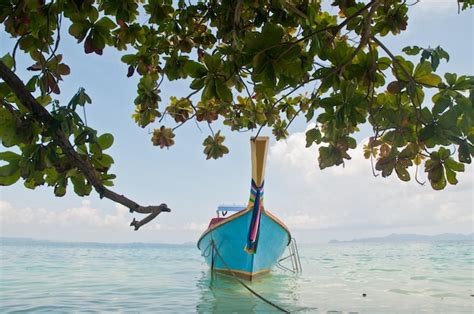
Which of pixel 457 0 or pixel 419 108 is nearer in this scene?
pixel 419 108

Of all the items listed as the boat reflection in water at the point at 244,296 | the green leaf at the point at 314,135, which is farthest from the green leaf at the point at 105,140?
the boat reflection in water at the point at 244,296

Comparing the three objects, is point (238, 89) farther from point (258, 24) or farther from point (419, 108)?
point (419, 108)

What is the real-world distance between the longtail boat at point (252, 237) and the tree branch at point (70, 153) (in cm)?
715

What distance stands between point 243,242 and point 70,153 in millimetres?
10083

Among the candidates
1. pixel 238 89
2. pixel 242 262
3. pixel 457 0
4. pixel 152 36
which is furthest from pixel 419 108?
pixel 242 262

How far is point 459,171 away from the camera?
73.1 inches

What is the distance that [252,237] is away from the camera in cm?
1066

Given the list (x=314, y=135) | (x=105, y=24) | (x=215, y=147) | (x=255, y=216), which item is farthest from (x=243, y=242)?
(x=105, y=24)

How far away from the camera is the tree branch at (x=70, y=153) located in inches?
54.2

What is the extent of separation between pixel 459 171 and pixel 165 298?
928cm

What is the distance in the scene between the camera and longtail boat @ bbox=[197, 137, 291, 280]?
32.3ft

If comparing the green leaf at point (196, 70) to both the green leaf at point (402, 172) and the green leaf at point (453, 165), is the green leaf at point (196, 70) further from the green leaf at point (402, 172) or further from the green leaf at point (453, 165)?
the green leaf at point (453, 165)

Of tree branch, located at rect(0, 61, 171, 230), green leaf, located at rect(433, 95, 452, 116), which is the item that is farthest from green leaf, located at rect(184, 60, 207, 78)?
green leaf, located at rect(433, 95, 452, 116)

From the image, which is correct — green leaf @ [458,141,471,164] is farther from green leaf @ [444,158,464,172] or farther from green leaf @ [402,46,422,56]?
green leaf @ [402,46,422,56]
